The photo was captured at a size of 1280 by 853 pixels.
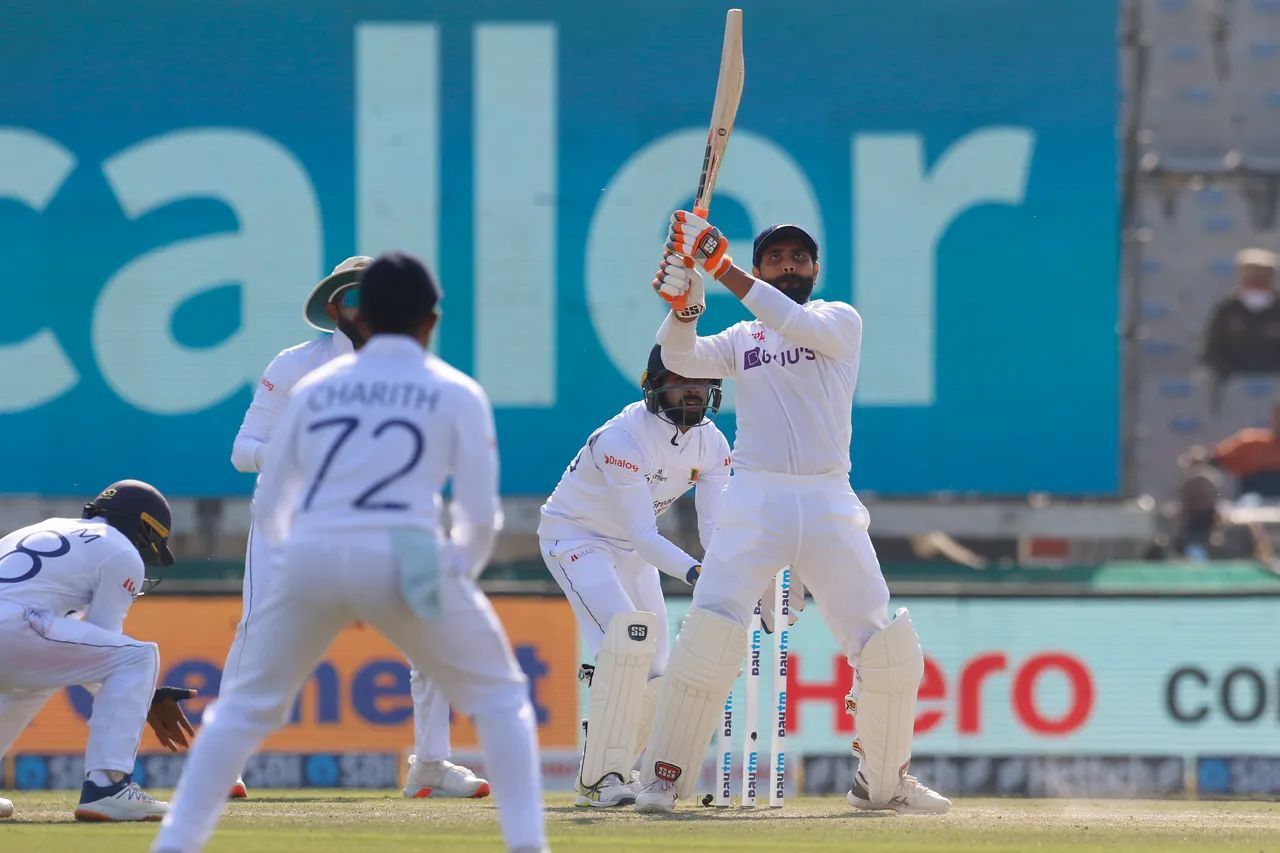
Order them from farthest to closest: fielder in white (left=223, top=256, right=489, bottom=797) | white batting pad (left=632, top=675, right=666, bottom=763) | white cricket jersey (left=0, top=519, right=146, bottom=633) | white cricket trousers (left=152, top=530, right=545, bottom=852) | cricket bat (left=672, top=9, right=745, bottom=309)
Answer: white batting pad (left=632, top=675, right=666, bottom=763), fielder in white (left=223, top=256, right=489, bottom=797), white cricket jersey (left=0, top=519, right=146, bottom=633), cricket bat (left=672, top=9, right=745, bottom=309), white cricket trousers (left=152, top=530, right=545, bottom=852)

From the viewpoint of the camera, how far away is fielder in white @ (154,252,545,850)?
543 cm

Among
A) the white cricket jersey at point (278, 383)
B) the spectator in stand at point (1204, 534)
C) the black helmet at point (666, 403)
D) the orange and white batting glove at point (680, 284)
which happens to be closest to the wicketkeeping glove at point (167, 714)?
the white cricket jersey at point (278, 383)

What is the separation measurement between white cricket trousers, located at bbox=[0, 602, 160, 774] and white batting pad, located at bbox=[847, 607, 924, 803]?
98.4 inches

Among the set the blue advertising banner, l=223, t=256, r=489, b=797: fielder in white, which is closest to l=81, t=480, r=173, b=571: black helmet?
l=223, t=256, r=489, b=797: fielder in white

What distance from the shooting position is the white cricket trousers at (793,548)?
7926mm

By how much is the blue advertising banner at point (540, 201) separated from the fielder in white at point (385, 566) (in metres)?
9.03

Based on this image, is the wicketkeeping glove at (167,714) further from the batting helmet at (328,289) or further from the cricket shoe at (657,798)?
the cricket shoe at (657,798)

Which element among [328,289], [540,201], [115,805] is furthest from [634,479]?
[540,201]

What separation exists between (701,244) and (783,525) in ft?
3.37

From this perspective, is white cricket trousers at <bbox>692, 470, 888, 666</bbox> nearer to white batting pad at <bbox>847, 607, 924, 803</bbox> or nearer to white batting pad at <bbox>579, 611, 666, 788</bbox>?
white batting pad at <bbox>847, 607, 924, 803</bbox>

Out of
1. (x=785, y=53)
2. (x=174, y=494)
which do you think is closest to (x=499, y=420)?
(x=174, y=494)

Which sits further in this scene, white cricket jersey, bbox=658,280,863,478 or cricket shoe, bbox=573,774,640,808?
cricket shoe, bbox=573,774,640,808

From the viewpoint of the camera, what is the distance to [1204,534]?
14523mm

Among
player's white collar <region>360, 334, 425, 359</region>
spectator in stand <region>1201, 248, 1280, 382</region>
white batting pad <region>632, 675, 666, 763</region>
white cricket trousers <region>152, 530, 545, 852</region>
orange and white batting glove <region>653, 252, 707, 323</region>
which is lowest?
white batting pad <region>632, 675, 666, 763</region>
